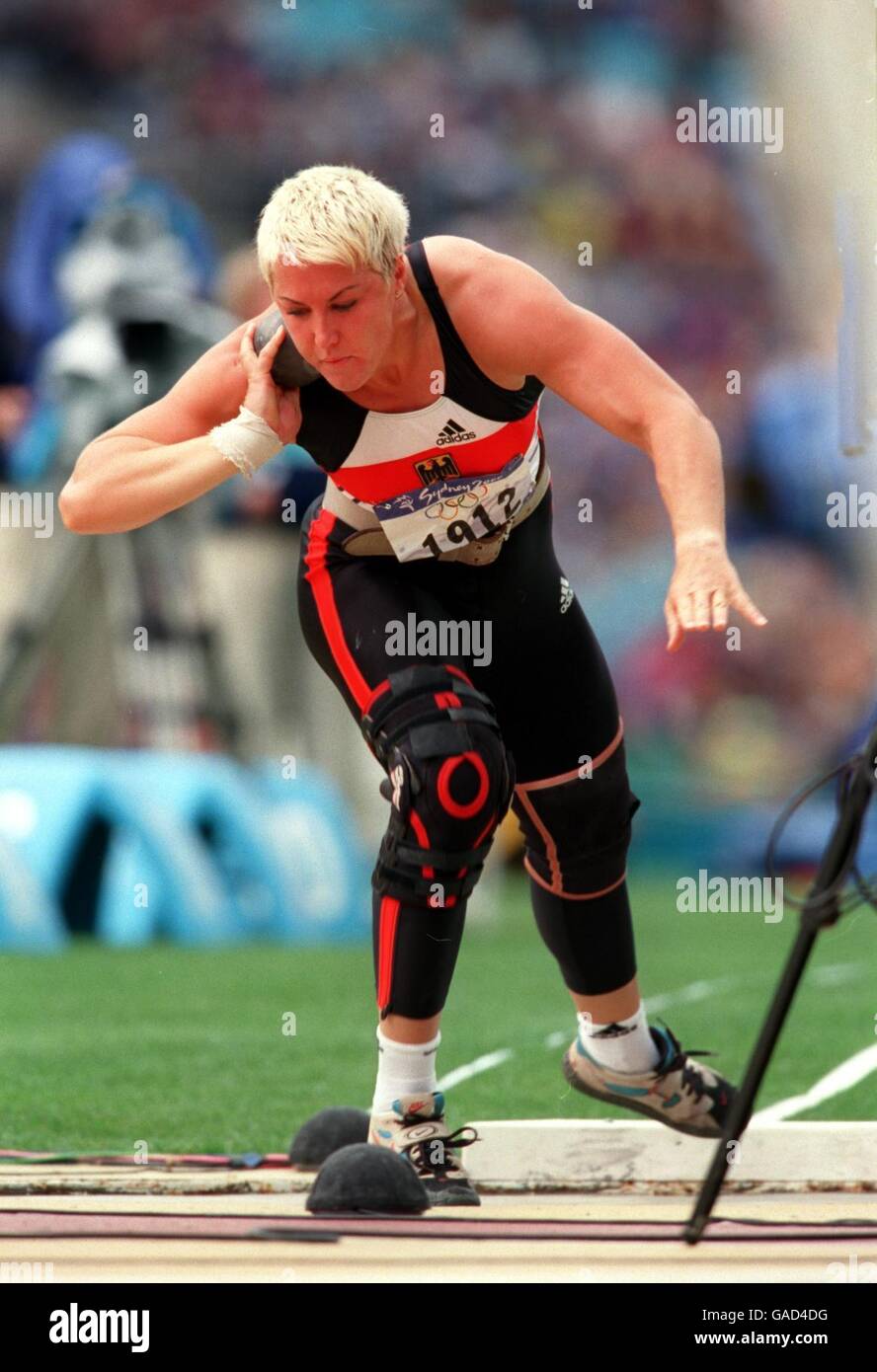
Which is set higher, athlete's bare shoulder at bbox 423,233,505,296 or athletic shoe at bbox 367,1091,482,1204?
athlete's bare shoulder at bbox 423,233,505,296

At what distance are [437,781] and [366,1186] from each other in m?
0.77

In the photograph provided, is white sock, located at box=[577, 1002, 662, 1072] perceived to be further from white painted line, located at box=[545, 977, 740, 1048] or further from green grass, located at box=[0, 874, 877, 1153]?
white painted line, located at box=[545, 977, 740, 1048]

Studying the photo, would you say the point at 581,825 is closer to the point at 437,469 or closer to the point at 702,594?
the point at 437,469

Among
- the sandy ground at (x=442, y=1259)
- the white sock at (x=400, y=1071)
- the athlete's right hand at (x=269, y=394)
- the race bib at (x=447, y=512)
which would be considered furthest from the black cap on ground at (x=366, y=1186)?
the athlete's right hand at (x=269, y=394)

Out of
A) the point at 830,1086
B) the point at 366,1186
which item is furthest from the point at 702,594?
the point at 830,1086

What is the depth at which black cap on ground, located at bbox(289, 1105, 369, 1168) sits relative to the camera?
4215 mm

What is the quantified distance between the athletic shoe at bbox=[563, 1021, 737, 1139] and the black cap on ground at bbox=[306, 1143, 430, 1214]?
86cm

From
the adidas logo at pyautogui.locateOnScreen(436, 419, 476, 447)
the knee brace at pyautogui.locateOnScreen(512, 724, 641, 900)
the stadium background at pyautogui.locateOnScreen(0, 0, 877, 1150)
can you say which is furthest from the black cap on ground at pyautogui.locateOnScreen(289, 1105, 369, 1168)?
the stadium background at pyautogui.locateOnScreen(0, 0, 877, 1150)

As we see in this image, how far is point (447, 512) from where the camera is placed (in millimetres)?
3916

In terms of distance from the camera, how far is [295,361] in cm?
364

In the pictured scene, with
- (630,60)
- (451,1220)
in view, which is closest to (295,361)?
(451,1220)

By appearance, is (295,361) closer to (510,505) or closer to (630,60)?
(510,505)

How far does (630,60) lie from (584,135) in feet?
2.92

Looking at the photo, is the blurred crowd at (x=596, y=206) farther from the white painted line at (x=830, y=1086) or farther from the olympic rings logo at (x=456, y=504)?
the olympic rings logo at (x=456, y=504)
